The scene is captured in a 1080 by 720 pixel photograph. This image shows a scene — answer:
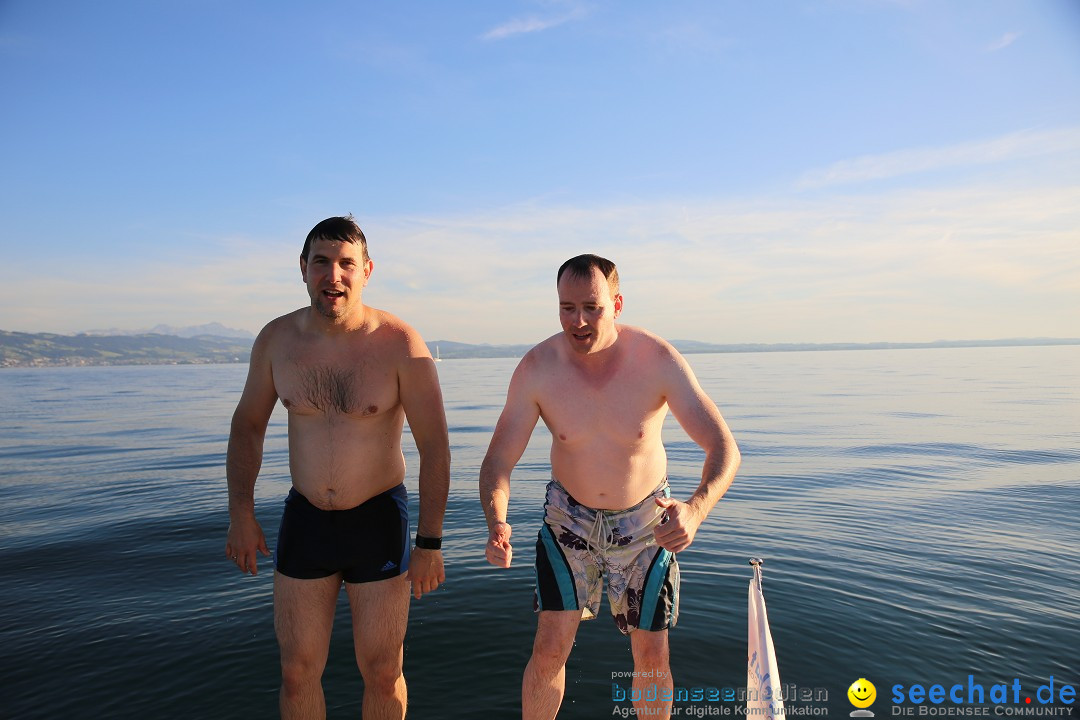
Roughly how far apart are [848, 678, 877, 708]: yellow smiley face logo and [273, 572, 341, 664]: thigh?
3.40 m

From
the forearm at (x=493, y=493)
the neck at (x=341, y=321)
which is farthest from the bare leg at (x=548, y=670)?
the neck at (x=341, y=321)

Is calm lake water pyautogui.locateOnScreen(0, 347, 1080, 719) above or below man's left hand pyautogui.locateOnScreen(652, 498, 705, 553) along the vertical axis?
below

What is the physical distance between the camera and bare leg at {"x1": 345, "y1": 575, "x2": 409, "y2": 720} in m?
3.47

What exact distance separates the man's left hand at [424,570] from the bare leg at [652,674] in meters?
1.13

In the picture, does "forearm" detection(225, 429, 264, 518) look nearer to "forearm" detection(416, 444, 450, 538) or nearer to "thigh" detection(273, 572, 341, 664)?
"thigh" detection(273, 572, 341, 664)

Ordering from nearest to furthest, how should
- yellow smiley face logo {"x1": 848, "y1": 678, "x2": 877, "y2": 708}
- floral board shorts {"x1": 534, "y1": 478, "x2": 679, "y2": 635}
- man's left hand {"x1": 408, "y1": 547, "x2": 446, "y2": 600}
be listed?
floral board shorts {"x1": 534, "y1": 478, "x2": 679, "y2": 635} → man's left hand {"x1": 408, "y1": 547, "x2": 446, "y2": 600} → yellow smiley face logo {"x1": 848, "y1": 678, "x2": 877, "y2": 708}

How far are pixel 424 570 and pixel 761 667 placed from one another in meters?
1.81

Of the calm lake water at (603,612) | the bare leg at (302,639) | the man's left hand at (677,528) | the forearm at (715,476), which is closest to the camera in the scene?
the man's left hand at (677,528)

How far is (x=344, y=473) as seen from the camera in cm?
367

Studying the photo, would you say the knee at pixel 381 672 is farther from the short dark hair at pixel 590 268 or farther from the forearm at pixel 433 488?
the short dark hair at pixel 590 268

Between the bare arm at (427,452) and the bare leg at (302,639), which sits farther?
the bare arm at (427,452)

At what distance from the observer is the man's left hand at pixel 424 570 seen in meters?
3.62

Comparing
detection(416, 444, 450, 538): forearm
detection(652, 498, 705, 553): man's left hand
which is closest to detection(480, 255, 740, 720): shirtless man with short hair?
detection(416, 444, 450, 538): forearm

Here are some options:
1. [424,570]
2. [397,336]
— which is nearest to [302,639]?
[424,570]
